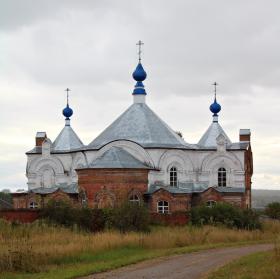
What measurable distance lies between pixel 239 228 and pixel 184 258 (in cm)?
1033

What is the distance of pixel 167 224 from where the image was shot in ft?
93.8

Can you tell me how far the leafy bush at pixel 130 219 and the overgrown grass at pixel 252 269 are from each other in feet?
28.5

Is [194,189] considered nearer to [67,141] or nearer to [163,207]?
[163,207]

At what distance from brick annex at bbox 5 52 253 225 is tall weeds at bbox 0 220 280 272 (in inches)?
382

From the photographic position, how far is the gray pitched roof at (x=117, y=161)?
116ft

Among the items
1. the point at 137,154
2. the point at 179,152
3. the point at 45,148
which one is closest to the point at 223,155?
the point at 179,152

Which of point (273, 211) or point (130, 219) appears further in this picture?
point (273, 211)

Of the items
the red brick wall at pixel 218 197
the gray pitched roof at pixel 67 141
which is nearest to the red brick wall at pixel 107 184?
the red brick wall at pixel 218 197

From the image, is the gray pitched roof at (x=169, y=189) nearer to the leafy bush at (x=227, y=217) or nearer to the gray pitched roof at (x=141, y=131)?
the gray pitched roof at (x=141, y=131)

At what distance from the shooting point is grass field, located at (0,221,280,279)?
1585 cm

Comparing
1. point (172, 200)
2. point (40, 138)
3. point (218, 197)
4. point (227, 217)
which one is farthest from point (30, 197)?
point (227, 217)

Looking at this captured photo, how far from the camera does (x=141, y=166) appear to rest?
3600cm

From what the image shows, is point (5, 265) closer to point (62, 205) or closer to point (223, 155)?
point (62, 205)

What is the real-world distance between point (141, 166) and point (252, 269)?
72.6 ft
